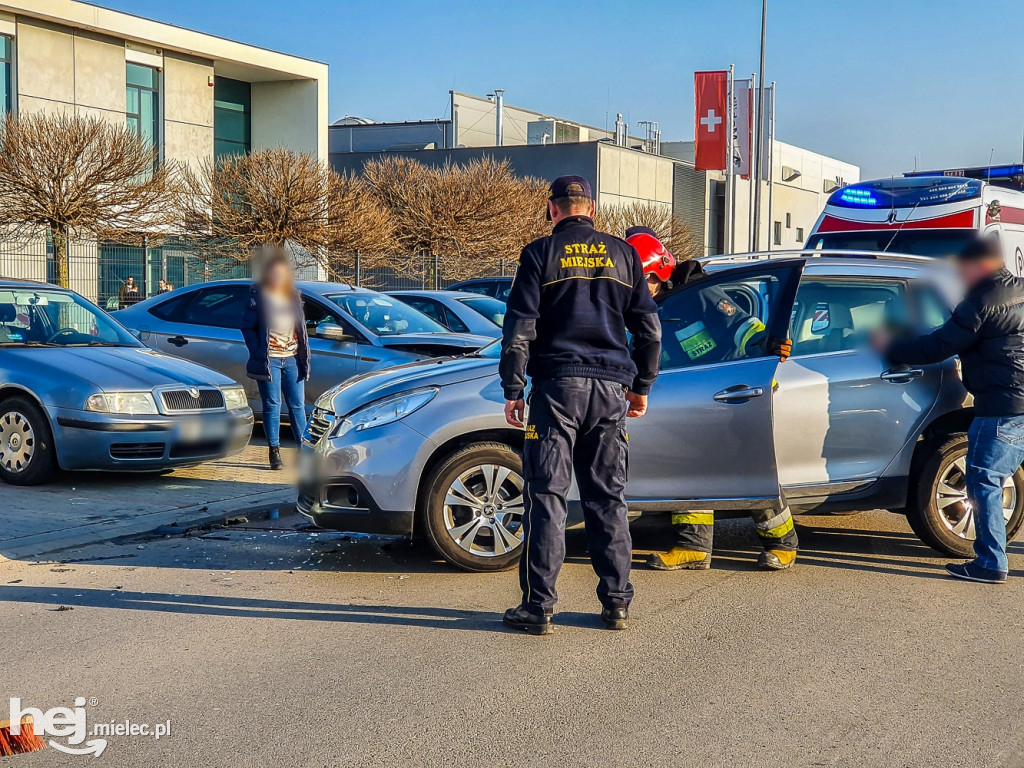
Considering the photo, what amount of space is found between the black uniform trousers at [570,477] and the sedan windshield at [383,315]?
6.31m

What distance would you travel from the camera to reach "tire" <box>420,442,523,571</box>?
5984 millimetres

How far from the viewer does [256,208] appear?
24.1 meters

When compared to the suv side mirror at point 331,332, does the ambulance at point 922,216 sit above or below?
above

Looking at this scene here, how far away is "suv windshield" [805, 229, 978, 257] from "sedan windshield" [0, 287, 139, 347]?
7424 mm

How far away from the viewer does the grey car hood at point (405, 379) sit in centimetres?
619

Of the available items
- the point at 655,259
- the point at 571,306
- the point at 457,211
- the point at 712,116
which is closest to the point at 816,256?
the point at 655,259

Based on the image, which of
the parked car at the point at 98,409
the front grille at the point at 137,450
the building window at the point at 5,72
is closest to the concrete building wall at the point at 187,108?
the building window at the point at 5,72

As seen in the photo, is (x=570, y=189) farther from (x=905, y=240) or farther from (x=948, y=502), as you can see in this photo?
(x=905, y=240)

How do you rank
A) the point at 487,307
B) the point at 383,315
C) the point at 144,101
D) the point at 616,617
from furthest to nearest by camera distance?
the point at 144,101, the point at 487,307, the point at 383,315, the point at 616,617

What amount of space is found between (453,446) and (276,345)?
3781 mm

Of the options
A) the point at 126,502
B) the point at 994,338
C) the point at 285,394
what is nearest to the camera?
the point at 994,338

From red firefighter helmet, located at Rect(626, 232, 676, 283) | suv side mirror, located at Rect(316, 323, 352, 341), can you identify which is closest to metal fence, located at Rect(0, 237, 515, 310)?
suv side mirror, located at Rect(316, 323, 352, 341)

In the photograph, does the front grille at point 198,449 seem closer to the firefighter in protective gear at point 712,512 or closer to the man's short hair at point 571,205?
the firefighter in protective gear at point 712,512

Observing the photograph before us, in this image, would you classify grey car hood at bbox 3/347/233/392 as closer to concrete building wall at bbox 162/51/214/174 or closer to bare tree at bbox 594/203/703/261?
concrete building wall at bbox 162/51/214/174
